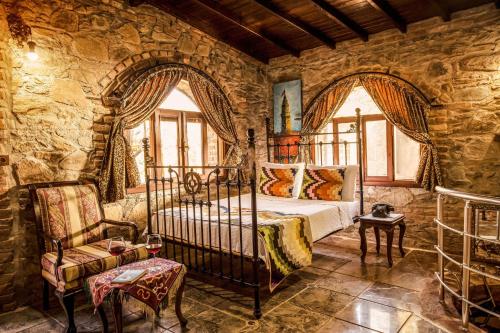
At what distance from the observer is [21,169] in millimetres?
2846

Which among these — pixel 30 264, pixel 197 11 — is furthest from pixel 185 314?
pixel 197 11

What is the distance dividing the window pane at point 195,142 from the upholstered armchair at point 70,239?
178 cm

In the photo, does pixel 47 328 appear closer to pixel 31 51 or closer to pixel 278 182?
pixel 31 51

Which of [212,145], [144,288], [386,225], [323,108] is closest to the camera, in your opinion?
[144,288]

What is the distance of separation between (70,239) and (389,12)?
391cm

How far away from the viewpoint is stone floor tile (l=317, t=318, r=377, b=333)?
2.23 metres

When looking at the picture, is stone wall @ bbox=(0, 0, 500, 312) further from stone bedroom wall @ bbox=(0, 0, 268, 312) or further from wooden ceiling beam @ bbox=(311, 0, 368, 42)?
wooden ceiling beam @ bbox=(311, 0, 368, 42)

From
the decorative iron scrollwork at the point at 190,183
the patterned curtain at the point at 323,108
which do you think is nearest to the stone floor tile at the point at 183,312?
the decorative iron scrollwork at the point at 190,183

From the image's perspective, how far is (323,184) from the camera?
3.94 m

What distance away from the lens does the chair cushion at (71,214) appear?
274 centimetres

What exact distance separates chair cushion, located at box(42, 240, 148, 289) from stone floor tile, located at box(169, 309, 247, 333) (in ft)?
2.23

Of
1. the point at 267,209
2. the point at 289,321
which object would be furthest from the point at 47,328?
the point at 267,209

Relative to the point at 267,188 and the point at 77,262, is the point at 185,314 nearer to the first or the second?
the point at 77,262

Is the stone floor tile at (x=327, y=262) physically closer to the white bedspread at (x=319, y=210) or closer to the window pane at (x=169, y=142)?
the white bedspread at (x=319, y=210)
